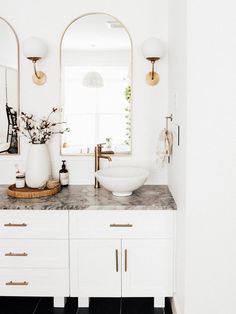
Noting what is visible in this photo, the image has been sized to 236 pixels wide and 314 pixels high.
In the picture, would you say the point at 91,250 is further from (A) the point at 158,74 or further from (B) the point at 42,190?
(A) the point at 158,74

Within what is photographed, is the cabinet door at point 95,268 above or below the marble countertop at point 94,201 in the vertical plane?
below

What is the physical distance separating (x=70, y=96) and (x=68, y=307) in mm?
1507

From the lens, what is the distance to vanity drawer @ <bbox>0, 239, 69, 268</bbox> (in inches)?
94.0

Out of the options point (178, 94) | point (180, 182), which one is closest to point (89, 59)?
point (178, 94)

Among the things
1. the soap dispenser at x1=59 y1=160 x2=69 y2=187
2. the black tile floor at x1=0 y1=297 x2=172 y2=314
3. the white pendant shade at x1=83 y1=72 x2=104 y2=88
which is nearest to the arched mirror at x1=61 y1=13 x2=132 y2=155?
the white pendant shade at x1=83 y1=72 x2=104 y2=88

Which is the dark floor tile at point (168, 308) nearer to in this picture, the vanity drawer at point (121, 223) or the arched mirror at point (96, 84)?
the vanity drawer at point (121, 223)

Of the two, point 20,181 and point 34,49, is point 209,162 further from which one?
point 34,49

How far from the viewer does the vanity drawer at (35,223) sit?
7.77 ft

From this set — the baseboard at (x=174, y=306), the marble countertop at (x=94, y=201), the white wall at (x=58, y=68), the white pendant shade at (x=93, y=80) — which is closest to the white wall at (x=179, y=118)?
the baseboard at (x=174, y=306)

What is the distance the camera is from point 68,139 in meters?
2.92

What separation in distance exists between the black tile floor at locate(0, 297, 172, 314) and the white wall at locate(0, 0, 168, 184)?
87 cm

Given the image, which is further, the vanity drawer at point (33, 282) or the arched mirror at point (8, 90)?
the arched mirror at point (8, 90)

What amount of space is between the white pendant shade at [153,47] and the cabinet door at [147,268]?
1286mm

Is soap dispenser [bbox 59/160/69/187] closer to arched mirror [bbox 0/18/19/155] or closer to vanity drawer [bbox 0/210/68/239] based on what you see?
arched mirror [bbox 0/18/19/155]
